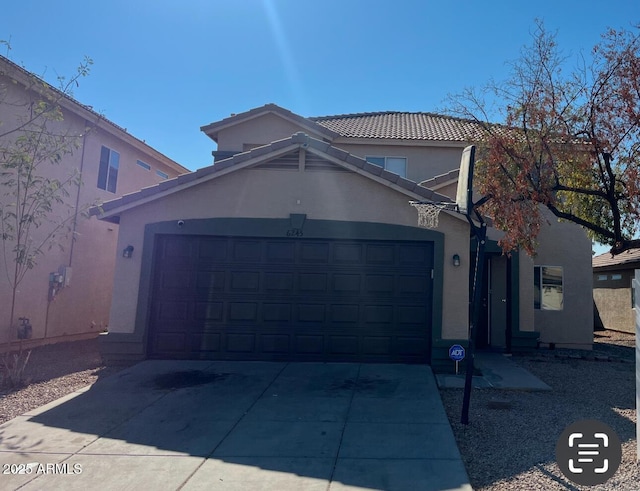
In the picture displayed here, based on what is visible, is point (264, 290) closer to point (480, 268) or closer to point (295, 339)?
point (295, 339)

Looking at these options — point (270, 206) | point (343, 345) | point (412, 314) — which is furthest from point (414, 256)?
point (270, 206)

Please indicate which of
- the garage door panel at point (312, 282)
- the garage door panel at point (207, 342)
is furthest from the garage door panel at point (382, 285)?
the garage door panel at point (207, 342)

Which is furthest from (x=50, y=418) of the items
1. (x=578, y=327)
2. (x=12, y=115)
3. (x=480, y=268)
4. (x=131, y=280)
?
(x=578, y=327)

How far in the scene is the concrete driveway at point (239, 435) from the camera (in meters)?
4.69

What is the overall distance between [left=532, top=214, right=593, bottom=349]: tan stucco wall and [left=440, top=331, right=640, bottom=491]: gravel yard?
2.23 metres

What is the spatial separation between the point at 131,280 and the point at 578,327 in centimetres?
1182

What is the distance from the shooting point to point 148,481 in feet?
15.2

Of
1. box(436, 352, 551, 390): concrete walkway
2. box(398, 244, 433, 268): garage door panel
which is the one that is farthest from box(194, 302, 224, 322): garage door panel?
box(436, 352, 551, 390): concrete walkway

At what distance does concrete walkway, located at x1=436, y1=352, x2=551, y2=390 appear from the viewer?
26.4 feet

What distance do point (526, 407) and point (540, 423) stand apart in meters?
0.77

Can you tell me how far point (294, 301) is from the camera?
960 centimetres

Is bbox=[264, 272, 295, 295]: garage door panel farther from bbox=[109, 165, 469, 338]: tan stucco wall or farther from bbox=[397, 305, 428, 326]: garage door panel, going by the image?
bbox=[397, 305, 428, 326]: garage door panel

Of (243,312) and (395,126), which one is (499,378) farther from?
(395,126)

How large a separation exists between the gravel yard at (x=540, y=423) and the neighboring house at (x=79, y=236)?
8365 millimetres
